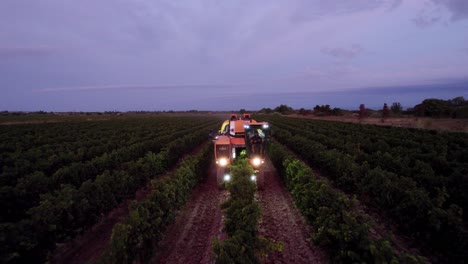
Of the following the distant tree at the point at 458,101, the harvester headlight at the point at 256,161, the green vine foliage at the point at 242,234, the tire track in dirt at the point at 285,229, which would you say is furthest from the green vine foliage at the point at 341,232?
the distant tree at the point at 458,101

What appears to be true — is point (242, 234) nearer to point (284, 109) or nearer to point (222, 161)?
point (222, 161)

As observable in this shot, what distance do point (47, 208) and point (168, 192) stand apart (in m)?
2.72

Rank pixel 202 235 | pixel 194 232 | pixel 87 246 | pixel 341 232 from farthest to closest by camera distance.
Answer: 1. pixel 194 232
2. pixel 202 235
3. pixel 87 246
4. pixel 341 232

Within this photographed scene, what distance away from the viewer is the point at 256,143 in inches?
404

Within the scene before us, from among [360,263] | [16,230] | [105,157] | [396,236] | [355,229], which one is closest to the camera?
[360,263]

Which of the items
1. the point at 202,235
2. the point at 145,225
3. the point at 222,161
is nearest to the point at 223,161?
the point at 222,161

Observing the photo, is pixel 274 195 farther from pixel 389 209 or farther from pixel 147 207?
pixel 147 207

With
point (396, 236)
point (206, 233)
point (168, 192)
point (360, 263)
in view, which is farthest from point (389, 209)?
point (168, 192)

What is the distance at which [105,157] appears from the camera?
11945 millimetres

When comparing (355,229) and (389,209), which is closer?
(355,229)

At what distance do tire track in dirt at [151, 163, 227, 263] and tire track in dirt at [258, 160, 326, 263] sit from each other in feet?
4.47

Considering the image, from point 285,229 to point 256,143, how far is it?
12.9ft

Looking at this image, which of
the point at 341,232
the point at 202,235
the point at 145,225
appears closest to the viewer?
the point at 341,232

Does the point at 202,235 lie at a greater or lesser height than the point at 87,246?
greater
